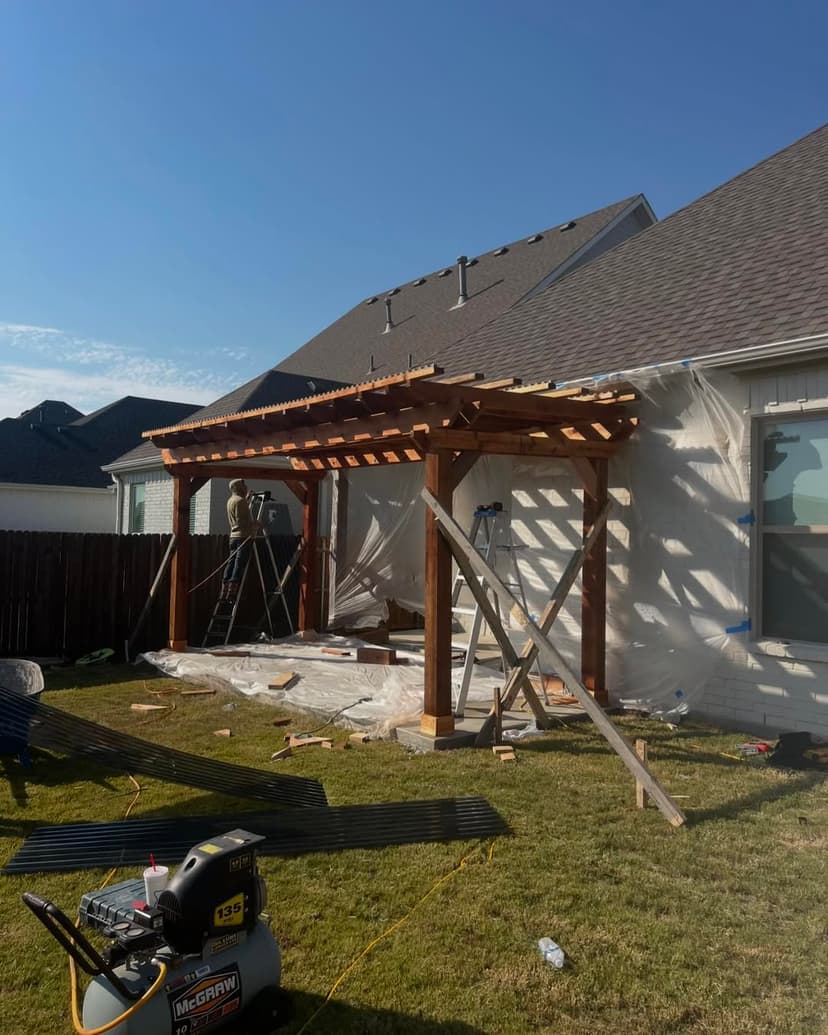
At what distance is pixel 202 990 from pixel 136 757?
2.34 metres

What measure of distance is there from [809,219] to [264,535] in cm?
740

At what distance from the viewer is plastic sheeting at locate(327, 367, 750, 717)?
20.6 ft

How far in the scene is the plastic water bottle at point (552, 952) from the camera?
2.81 meters

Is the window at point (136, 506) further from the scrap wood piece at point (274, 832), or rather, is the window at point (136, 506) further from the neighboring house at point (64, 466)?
the scrap wood piece at point (274, 832)

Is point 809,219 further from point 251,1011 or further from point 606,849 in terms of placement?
point 251,1011

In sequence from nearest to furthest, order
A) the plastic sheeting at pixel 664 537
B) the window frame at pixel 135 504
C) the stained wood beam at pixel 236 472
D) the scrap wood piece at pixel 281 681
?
the plastic sheeting at pixel 664 537, the scrap wood piece at pixel 281 681, the stained wood beam at pixel 236 472, the window frame at pixel 135 504

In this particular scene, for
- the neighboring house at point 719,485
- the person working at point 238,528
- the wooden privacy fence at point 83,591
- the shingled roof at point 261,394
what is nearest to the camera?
the neighboring house at point 719,485

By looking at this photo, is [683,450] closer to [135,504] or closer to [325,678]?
[325,678]

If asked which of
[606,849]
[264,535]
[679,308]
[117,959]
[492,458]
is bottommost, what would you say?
[606,849]

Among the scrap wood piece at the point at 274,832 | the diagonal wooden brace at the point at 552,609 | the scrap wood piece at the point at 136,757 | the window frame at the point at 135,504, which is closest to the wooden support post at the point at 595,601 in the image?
the diagonal wooden brace at the point at 552,609

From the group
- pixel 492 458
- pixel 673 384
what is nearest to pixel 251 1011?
pixel 673 384

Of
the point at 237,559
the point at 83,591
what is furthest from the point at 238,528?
the point at 83,591

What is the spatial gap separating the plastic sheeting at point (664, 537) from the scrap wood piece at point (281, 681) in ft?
7.76

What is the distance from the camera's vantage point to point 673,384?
6.66 metres
